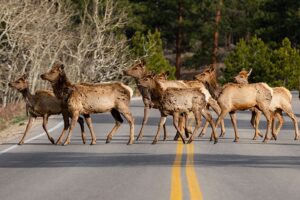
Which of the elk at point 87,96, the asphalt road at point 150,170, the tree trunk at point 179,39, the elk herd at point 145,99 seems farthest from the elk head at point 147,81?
the tree trunk at point 179,39

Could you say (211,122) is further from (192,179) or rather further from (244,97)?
(192,179)

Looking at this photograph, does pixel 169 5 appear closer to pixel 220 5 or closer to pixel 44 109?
pixel 220 5

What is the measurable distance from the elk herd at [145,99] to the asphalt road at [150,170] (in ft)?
1.68

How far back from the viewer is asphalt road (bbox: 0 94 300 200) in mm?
13023

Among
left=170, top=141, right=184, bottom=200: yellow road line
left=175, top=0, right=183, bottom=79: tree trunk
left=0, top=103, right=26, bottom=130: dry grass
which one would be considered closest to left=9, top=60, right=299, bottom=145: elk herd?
left=170, top=141, right=184, bottom=200: yellow road line

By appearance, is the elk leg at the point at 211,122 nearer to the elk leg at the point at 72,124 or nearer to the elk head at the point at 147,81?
the elk head at the point at 147,81

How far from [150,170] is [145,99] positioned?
7434mm

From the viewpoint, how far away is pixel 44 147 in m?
21.2

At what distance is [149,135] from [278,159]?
23.2 feet

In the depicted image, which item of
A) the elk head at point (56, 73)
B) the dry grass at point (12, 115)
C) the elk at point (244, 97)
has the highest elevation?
the elk head at point (56, 73)

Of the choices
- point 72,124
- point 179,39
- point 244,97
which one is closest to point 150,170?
point 72,124

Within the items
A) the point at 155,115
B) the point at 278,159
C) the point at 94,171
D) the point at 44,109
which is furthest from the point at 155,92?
the point at 155,115

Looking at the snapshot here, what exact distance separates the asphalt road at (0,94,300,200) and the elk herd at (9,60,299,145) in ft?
1.68

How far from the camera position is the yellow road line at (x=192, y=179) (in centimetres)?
1258
